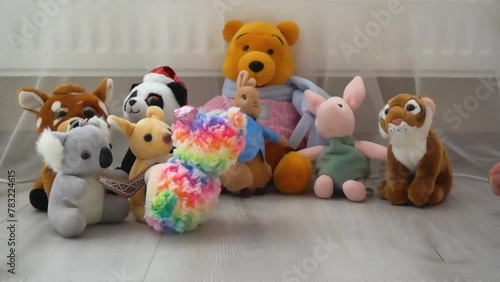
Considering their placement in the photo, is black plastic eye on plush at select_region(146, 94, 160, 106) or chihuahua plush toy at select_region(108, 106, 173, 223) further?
black plastic eye on plush at select_region(146, 94, 160, 106)

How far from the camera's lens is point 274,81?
1.53 meters

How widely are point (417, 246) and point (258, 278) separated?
1.07 ft

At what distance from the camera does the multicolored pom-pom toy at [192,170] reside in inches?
44.3

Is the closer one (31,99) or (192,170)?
(192,170)

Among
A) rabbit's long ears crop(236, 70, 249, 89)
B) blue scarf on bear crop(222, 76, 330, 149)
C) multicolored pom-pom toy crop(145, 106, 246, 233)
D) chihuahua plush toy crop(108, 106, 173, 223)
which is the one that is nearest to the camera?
A: multicolored pom-pom toy crop(145, 106, 246, 233)

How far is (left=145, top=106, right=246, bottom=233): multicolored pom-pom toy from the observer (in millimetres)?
1124

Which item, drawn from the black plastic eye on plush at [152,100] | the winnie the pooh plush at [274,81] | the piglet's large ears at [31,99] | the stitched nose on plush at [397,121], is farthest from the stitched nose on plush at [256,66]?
the piglet's large ears at [31,99]

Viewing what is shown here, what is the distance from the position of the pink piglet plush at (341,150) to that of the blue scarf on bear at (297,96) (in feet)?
0.12

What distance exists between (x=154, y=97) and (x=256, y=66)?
0.26 meters

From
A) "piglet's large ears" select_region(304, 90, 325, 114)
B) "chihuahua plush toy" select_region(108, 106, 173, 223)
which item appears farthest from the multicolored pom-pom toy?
"piglet's large ears" select_region(304, 90, 325, 114)

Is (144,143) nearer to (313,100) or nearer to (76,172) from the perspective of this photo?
(76,172)

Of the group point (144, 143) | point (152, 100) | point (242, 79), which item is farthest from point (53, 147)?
point (242, 79)

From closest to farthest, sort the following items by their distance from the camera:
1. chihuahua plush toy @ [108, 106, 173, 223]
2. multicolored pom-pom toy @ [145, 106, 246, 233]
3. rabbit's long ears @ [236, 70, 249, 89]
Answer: multicolored pom-pom toy @ [145, 106, 246, 233] < chihuahua plush toy @ [108, 106, 173, 223] < rabbit's long ears @ [236, 70, 249, 89]

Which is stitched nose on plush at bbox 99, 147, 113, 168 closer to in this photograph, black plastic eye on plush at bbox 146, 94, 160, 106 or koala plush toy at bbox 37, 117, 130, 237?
koala plush toy at bbox 37, 117, 130, 237
